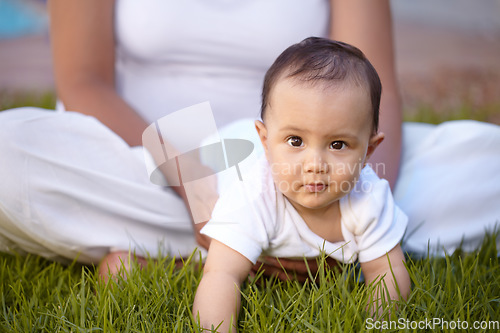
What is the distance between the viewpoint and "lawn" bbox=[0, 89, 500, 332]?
138 cm

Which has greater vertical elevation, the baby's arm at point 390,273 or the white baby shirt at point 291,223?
the white baby shirt at point 291,223

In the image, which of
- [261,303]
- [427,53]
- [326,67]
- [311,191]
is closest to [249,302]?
[261,303]

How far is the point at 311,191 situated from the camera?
1.41 m

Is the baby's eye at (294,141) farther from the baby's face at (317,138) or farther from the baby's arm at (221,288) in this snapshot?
the baby's arm at (221,288)

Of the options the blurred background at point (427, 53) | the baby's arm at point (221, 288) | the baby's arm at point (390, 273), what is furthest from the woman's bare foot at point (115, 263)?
the blurred background at point (427, 53)

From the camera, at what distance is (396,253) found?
1.54 meters

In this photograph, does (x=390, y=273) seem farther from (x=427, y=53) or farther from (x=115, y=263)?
(x=427, y=53)

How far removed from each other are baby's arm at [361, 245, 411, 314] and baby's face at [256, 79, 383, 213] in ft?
0.77

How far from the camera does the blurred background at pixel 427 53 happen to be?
4945mm

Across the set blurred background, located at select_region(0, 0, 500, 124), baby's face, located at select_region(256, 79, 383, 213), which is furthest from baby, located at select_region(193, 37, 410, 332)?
blurred background, located at select_region(0, 0, 500, 124)

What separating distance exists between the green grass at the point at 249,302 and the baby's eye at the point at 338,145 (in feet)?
1.09

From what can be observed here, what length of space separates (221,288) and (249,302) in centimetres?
10

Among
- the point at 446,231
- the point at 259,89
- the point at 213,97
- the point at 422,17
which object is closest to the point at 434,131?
the point at 446,231

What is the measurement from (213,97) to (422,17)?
620cm
